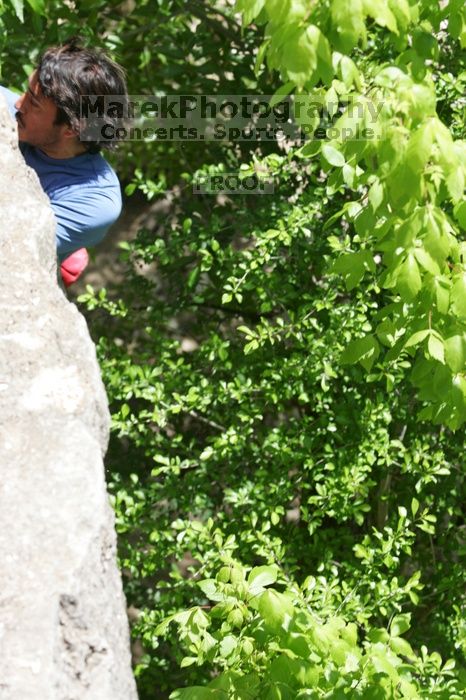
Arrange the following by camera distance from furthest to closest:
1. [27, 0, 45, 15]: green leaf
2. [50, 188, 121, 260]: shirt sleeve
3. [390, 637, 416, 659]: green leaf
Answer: [27, 0, 45, 15]: green leaf
[50, 188, 121, 260]: shirt sleeve
[390, 637, 416, 659]: green leaf

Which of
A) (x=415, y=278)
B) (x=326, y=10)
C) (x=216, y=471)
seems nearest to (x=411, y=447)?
(x=216, y=471)

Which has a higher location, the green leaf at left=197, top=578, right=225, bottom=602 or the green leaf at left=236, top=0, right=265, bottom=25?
the green leaf at left=236, top=0, right=265, bottom=25

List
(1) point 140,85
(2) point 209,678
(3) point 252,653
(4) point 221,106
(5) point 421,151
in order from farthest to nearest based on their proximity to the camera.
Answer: (1) point 140,85 < (4) point 221,106 < (2) point 209,678 < (3) point 252,653 < (5) point 421,151

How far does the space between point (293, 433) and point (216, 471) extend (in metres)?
0.36

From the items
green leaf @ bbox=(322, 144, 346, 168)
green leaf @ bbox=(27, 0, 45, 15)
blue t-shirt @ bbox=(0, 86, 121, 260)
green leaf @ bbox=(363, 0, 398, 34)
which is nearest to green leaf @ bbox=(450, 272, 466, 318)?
Result: green leaf @ bbox=(322, 144, 346, 168)

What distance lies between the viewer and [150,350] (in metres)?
Result: 4.42

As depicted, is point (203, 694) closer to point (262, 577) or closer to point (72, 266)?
point (262, 577)

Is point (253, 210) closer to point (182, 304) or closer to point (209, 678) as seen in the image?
point (182, 304)

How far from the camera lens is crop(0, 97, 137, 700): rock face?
6.09ft

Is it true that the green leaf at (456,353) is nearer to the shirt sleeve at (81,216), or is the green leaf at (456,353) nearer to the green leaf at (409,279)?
the green leaf at (409,279)

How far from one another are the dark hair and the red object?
0.35 metres

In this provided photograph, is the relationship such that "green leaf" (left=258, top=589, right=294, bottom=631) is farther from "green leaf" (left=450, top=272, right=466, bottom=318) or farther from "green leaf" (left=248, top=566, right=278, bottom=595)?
"green leaf" (left=450, top=272, right=466, bottom=318)

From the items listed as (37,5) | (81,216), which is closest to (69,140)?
(81,216)

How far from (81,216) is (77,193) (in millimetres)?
99
